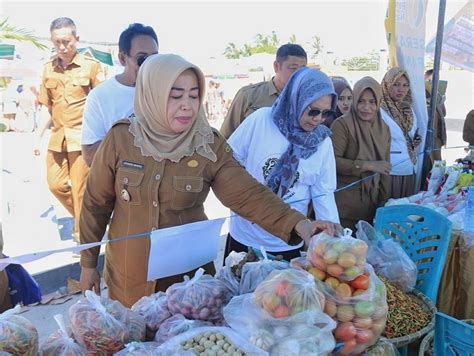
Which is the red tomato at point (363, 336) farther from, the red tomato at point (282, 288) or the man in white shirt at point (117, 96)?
the man in white shirt at point (117, 96)

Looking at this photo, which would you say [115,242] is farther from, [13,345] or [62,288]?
[62,288]

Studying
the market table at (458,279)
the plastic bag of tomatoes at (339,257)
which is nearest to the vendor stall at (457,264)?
the market table at (458,279)

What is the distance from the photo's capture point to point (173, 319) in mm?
1509

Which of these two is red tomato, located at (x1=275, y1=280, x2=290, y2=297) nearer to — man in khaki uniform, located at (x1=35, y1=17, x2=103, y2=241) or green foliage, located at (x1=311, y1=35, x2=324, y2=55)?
man in khaki uniform, located at (x1=35, y1=17, x2=103, y2=241)

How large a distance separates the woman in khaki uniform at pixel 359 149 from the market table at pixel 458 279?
0.76m

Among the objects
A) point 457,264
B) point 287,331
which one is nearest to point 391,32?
point 457,264

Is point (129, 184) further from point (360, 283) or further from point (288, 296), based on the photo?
point (360, 283)

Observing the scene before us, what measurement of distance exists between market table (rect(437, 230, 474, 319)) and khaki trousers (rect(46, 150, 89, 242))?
322 centimetres

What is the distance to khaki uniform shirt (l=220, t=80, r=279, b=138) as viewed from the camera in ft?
12.5

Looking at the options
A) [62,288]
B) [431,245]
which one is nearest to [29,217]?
[62,288]

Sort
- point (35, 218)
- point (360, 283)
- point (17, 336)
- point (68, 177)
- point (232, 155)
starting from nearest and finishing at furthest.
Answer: point (17, 336) → point (360, 283) → point (232, 155) → point (68, 177) → point (35, 218)

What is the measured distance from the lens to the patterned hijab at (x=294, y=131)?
259 cm

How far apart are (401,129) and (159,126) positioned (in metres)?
2.79

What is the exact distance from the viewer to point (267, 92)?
3.86 m
